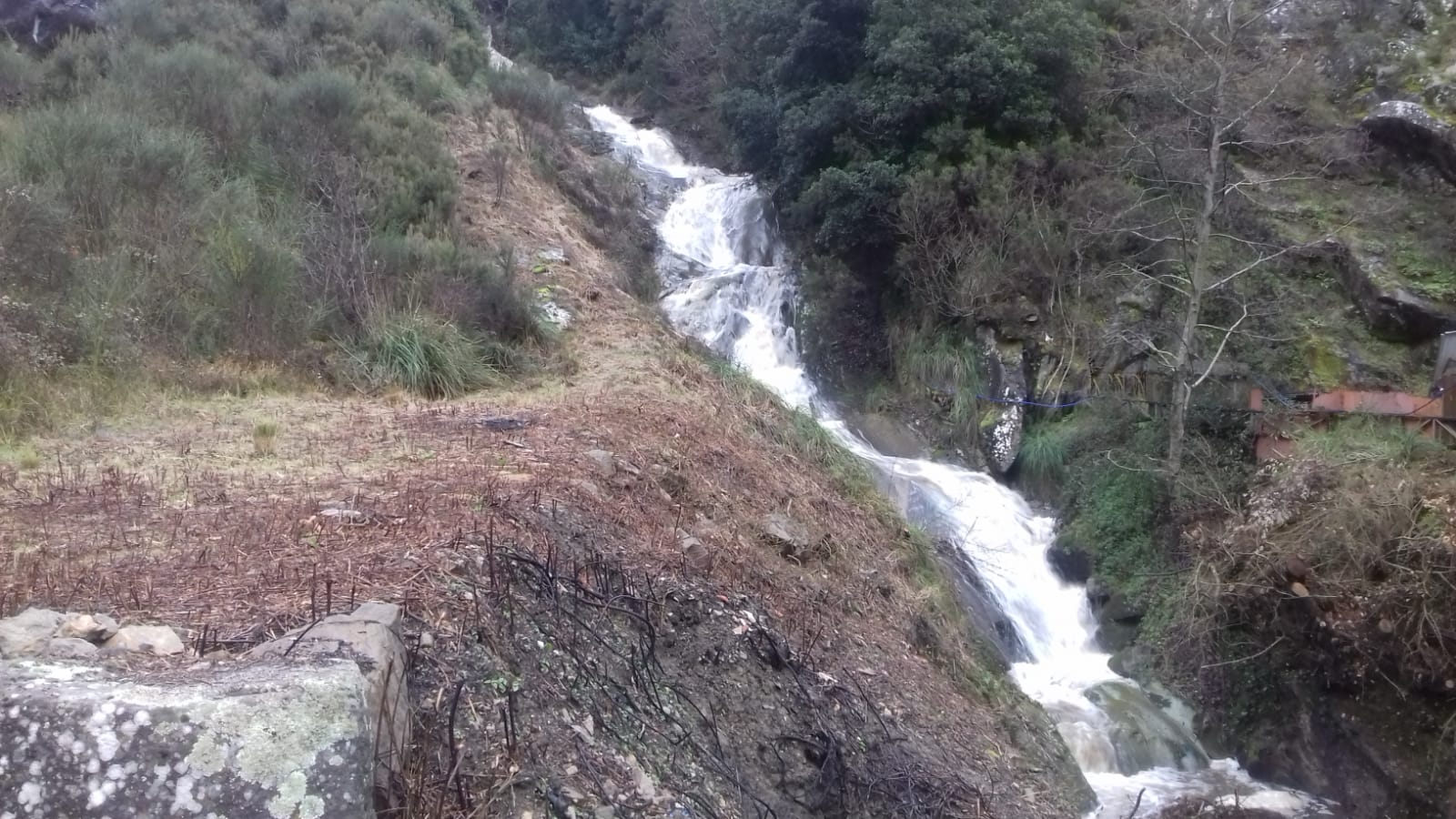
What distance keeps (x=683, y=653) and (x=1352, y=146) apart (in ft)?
52.2

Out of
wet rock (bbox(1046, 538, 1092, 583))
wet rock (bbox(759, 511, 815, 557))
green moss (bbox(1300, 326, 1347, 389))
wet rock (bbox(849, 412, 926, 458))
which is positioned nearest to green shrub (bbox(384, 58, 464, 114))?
wet rock (bbox(849, 412, 926, 458))

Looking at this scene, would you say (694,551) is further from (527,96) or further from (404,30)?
(527,96)

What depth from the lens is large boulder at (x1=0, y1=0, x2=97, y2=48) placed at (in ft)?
46.5

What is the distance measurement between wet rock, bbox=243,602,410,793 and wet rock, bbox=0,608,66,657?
61cm

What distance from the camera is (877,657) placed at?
24.0 feet

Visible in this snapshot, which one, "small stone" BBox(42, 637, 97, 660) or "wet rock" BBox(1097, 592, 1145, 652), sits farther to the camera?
"wet rock" BBox(1097, 592, 1145, 652)

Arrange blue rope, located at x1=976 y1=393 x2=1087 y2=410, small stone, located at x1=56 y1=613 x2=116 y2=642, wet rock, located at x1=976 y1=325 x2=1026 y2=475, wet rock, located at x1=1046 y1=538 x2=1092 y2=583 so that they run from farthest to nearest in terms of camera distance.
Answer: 1. blue rope, located at x1=976 y1=393 x2=1087 y2=410
2. wet rock, located at x1=976 y1=325 x2=1026 y2=475
3. wet rock, located at x1=1046 y1=538 x2=1092 y2=583
4. small stone, located at x1=56 y1=613 x2=116 y2=642

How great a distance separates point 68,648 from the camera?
3309 millimetres

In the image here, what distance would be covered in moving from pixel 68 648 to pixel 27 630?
20cm

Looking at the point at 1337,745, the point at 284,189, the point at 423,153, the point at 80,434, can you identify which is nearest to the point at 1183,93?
the point at 1337,745

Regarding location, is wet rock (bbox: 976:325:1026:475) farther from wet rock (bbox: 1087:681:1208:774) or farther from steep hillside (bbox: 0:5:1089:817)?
wet rock (bbox: 1087:681:1208:774)

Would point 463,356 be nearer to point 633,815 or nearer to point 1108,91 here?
point 633,815

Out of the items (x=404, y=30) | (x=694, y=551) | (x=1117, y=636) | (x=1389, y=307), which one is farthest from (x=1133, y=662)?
(x=404, y=30)

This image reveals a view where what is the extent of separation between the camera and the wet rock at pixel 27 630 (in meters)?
3.21
